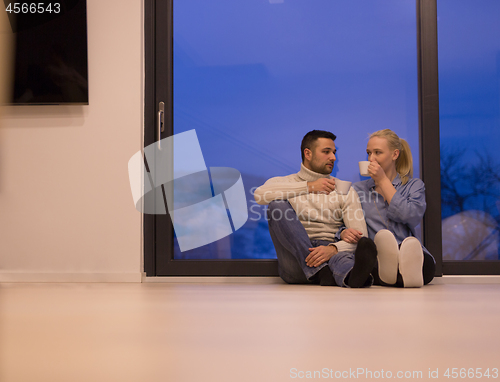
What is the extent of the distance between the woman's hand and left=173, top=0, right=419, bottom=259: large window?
0.43 meters

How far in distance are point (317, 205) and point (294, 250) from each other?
0.28m

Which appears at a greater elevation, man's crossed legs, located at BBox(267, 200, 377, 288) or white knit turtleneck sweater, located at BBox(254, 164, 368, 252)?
white knit turtleneck sweater, located at BBox(254, 164, 368, 252)

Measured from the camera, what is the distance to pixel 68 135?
7.36 ft

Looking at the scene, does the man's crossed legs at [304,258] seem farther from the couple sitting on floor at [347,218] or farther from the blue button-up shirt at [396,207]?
the blue button-up shirt at [396,207]

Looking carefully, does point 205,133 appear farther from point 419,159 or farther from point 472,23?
point 472,23

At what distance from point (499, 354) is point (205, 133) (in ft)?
6.11

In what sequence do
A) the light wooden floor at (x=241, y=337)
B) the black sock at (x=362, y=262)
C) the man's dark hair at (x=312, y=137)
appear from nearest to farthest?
the light wooden floor at (x=241, y=337)
the black sock at (x=362, y=262)
the man's dark hair at (x=312, y=137)

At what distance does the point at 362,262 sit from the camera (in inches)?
66.4

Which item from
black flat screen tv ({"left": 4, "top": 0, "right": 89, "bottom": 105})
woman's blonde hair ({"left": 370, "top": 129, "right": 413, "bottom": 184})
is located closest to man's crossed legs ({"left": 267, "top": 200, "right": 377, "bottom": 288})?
woman's blonde hair ({"left": 370, "top": 129, "right": 413, "bottom": 184})

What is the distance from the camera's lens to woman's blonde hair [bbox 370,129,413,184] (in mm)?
2117

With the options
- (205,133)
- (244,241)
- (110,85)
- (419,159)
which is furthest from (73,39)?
(419,159)

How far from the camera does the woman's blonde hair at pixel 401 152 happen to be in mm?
2117

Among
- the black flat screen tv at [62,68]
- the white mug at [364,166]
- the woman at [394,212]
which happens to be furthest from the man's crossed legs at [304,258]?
the black flat screen tv at [62,68]

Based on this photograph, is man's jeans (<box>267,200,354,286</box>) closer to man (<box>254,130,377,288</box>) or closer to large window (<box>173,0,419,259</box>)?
man (<box>254,130,377,288</box>)
